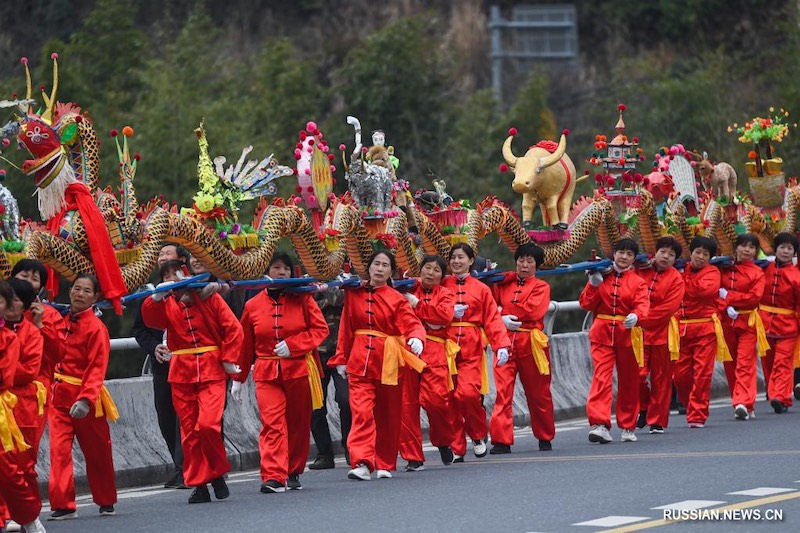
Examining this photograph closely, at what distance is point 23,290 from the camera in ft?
35.6

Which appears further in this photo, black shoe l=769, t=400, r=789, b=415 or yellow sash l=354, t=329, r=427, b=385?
black shoe l=769, t=400, r=789, b=415

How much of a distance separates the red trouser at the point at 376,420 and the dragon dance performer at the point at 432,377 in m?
0.46

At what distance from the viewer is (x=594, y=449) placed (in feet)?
48.2

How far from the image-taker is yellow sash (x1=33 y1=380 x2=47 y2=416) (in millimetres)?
10695

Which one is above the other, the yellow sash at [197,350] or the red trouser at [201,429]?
the yellow sash at [197,350]

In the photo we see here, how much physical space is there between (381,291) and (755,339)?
5.56 metres

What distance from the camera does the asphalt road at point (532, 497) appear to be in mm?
10188

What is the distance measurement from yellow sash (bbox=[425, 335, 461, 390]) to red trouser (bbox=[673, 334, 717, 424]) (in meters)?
2.95

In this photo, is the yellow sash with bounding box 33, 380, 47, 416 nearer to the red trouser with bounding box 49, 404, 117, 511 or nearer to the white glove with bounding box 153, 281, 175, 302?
the red trouser with bounding box 49, 404, 117, 511

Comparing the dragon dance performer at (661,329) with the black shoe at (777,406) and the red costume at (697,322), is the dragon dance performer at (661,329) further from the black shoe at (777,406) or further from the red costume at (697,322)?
the black shoe at (777,406)

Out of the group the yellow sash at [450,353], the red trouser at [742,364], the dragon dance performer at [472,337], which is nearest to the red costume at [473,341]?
the dragon dance performer at [472,337]

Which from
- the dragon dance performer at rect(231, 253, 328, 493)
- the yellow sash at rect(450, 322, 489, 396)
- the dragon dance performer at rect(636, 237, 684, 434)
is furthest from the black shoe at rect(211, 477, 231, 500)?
the dragon dance performer at rect(636, 237, 684, 434)

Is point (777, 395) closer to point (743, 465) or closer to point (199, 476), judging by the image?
point (743, 465)

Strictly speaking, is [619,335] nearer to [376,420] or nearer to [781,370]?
[781,370]
